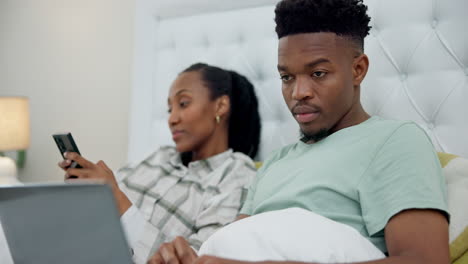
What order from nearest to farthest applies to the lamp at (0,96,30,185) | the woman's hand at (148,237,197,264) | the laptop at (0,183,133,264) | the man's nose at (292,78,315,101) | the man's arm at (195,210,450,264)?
the laptop at (0,183,133,264)
the man's arm at (195,210,450,264)
the woman's hand at (148,237,197,264)
the man's nose at (292,78,315,101)
the lamp at (0,96,30,185)

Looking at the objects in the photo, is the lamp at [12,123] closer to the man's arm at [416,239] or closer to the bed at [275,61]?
the bed at [275,61]

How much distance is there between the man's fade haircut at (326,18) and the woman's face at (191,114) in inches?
22.0

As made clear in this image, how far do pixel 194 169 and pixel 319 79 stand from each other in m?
0.66

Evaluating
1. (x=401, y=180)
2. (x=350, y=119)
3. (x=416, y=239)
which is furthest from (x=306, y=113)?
(x=416, y=239)

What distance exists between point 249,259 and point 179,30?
139 cm

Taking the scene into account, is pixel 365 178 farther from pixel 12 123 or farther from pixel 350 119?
pixel 12 123

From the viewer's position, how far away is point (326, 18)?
111cm

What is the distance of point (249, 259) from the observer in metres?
0.78

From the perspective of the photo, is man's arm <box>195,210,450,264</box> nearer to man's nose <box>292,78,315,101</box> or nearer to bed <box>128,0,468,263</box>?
bed <box>128,0,468,263</box>

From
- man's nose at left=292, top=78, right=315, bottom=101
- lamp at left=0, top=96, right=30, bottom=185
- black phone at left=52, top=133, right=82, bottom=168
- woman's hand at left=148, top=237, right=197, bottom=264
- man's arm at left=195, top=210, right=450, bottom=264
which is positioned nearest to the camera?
man's arm at left=195, top=210, right=450, bottom=264

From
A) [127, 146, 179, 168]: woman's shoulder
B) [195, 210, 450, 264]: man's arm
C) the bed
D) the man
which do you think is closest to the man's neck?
the man

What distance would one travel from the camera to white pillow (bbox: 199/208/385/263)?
0.78m

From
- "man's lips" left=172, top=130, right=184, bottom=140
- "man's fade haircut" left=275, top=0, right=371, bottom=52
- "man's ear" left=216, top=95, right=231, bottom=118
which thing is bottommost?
"man's lips" left=172, top=130, right=184, bottom=140

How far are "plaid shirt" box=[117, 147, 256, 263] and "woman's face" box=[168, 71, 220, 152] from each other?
0.07 metres
